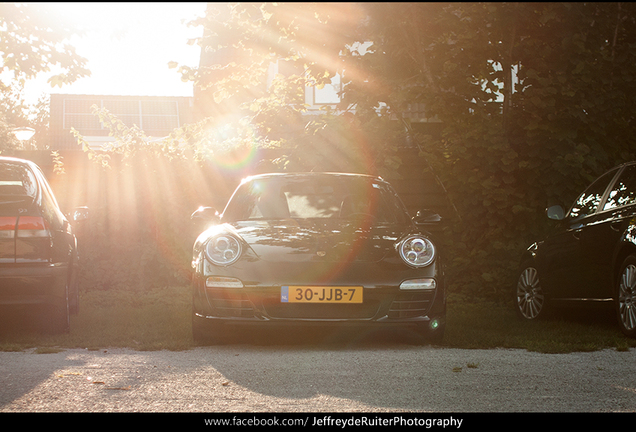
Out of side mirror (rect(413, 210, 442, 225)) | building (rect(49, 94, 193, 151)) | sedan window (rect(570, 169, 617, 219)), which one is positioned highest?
building (rect(49, 94, 193, 151))

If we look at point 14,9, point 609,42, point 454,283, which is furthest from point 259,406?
point 14,9

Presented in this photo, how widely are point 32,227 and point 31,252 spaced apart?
199mm

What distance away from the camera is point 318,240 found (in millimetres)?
6023

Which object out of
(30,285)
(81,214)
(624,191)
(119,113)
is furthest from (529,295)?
(119,113)

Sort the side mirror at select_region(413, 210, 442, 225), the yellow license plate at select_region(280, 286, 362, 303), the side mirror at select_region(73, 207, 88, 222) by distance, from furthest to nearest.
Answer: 1. the side mirror at select_region(73, 207, 88, 222)
2. the side mirror at select_region(413, 210, 442, 225)
3. the yellow license plate at select_region(280, 286, 362, 303)

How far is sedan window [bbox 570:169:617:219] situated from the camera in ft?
23.5

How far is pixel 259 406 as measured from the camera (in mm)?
3832

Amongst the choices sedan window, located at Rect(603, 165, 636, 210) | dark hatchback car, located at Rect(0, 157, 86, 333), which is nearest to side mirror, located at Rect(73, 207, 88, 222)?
dark hatchback car, located at Rect(0, 157, 86, 333)

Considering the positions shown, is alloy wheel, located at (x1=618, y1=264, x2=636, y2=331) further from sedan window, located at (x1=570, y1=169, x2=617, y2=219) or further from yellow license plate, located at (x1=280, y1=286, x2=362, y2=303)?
yellow license plate, located at (x1=280, y1=286, x2=362, y2=303)

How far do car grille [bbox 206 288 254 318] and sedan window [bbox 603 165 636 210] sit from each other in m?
3.30

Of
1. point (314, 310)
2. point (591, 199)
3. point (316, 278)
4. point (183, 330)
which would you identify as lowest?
point (183, 330)

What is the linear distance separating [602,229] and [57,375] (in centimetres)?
464

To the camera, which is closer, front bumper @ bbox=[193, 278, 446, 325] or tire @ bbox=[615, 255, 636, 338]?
front bumper @ bbox=[193, 278, 446, 325]
